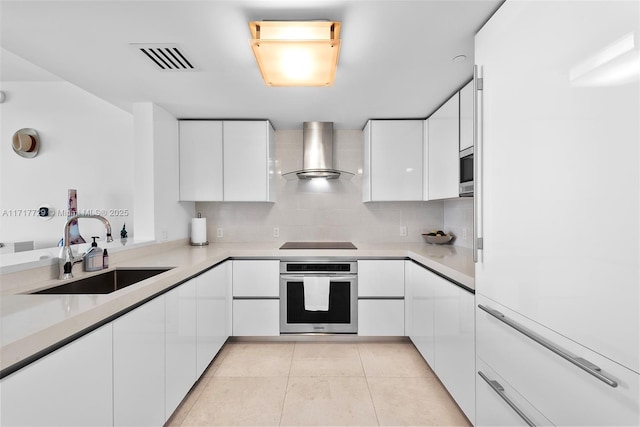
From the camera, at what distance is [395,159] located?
9.83 feet

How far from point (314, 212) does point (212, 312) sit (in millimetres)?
1528

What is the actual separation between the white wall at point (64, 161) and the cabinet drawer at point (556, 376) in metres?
3.32

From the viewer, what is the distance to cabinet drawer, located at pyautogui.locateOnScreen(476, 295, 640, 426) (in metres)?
0.76

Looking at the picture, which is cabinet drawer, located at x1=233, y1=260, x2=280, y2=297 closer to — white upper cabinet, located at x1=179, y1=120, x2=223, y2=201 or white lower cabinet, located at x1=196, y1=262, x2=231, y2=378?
white lower cabinet, located at x1=196, y1=262, x2=231, y2=378

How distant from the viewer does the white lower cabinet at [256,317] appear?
2.73 m

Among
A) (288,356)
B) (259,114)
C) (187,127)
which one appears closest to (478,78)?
(259,114)

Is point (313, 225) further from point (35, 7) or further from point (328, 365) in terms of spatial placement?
point (35, 7)

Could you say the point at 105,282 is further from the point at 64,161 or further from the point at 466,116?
the point at 466,116

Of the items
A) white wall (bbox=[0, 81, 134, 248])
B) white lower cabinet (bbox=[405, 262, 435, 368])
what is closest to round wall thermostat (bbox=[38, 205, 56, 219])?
white wall (bbox=[0, 81, 134, 248])

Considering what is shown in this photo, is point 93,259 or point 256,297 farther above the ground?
point 93,259

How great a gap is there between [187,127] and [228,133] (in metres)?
0.41

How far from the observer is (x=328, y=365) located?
7.92 ft

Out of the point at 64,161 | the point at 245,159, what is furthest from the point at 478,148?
the point at 64,161

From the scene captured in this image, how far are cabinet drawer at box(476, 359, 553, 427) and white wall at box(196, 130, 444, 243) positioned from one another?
200 centimetres
